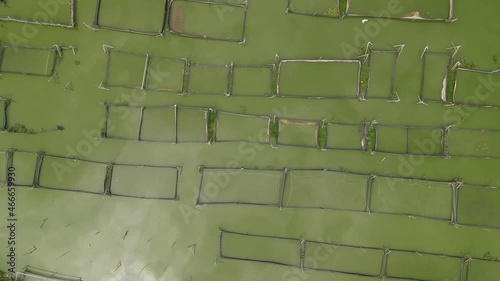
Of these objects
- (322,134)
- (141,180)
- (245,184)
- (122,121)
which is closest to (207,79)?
(122,121)

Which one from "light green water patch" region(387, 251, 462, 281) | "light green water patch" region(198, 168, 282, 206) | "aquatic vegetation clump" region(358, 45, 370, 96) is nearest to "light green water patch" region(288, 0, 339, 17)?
"aquatic vegetation clump" region(358, 45, 370, 96)

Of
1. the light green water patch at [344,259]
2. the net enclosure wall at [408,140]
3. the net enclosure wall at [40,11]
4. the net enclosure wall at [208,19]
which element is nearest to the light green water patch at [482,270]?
the light green water patch at [344,259]

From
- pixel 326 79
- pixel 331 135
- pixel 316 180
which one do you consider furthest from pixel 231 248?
pixel 326 79

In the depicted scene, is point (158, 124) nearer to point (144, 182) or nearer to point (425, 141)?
point (144, 182)

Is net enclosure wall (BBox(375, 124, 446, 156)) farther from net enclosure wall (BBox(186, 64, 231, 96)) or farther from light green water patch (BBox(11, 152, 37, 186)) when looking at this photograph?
light green water patch (BBox(11, 152, 37, 186))

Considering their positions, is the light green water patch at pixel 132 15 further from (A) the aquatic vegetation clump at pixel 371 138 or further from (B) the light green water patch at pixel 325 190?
(A) the aquatic vegetation clump at pixel 371 138

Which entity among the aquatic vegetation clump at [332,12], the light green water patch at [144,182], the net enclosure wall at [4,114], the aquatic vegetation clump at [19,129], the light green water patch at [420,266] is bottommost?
the light green water patch at [420,266]
